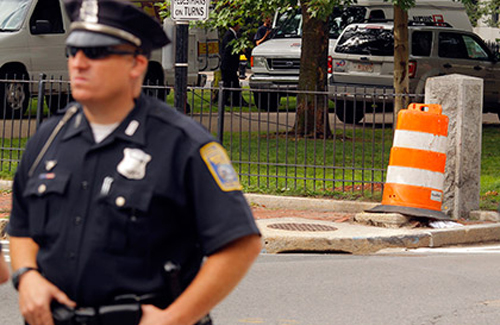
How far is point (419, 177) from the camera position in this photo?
34.0 ft

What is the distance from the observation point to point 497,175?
47.4 ft

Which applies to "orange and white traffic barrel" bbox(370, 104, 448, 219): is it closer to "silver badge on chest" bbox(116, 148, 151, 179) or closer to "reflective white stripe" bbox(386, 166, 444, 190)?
"reflective white stripe" bbox(386, 166, 444, 190)

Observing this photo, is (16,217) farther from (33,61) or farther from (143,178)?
(33,61)

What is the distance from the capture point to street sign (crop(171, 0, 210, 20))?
426 inches

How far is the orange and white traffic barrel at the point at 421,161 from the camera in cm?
1032

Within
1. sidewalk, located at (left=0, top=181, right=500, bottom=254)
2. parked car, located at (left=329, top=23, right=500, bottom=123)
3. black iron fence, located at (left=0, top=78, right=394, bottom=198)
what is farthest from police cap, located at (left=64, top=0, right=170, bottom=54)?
parked car, located at (left=329, top=23, right=500, bottom=123)

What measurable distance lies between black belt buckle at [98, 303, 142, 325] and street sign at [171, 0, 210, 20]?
8.35 m

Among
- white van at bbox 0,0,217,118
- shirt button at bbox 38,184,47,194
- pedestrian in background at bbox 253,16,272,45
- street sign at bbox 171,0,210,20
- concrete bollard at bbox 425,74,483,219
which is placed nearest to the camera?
shirt button at bbox 38,184,47,194

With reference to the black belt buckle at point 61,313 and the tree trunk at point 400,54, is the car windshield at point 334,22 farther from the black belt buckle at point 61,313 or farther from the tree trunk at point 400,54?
the black belt buckle at point 61,313

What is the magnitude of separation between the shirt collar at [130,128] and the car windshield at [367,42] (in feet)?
59.7

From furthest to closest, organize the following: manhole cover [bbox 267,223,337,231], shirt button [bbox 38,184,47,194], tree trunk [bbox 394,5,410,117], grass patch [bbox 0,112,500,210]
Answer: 1. tree trunk [bbox 394,5,410,117]
2. grass patch [bbox 0,112,500,210]
3. manhole cover [bbox 267,223,337,231]
4. shirt button [bbox 38,184,47,194]

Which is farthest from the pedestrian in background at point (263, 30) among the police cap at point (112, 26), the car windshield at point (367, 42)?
the police cap at point (112, 26)

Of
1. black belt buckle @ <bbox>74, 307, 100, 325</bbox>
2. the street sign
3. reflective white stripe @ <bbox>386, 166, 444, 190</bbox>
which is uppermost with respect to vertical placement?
the street sign

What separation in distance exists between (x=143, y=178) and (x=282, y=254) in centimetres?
672
